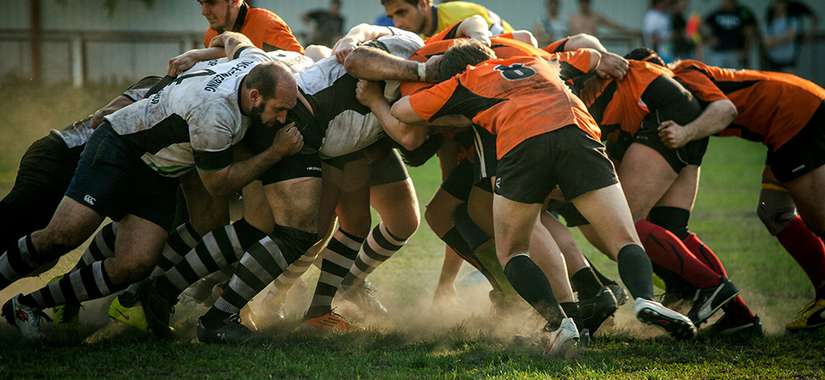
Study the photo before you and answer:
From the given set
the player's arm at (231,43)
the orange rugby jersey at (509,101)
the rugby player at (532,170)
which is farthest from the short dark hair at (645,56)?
the player's arm at (231,43)

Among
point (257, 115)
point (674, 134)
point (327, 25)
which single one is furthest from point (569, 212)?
point (327, 25)

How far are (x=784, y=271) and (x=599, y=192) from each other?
392cm

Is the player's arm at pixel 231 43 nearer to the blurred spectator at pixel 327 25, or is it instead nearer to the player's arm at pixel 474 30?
the player's arm at pixel 474 30

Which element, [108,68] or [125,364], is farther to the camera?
[108,68]

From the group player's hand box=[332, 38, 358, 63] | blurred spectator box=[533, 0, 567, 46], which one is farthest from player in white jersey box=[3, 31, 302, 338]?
blurred spectator box=[533, 0, 567, 46]

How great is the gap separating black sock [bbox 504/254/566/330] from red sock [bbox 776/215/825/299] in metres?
2.26

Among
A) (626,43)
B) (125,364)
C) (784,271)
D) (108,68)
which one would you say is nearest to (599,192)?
(125,364)

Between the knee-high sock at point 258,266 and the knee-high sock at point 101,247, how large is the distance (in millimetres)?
961

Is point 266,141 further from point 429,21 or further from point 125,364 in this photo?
point 429,21

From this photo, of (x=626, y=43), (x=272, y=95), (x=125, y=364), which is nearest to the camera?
(x=125, y=364)

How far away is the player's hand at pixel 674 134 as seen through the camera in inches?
257

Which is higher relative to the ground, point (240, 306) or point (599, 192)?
point (599, 192)

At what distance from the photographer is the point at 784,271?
8.81 m

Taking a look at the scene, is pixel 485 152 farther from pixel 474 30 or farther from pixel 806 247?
pixel 806 247
